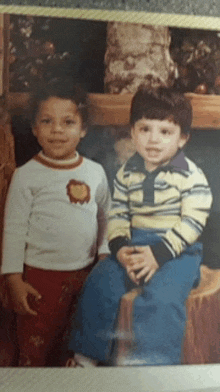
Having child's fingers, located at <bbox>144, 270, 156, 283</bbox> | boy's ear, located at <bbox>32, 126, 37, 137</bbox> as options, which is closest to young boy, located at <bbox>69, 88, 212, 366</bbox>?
child's fingers, located at <bbox>144, 270, 156, 283</bbox>

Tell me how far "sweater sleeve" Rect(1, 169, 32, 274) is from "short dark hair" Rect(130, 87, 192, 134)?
0.35 m

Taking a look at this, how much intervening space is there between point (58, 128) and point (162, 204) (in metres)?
0.35

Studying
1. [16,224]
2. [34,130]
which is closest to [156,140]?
[34,130]

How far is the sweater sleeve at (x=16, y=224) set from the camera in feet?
4.01

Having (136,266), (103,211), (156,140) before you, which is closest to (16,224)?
(103,211)

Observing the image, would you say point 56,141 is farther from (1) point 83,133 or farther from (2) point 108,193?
(2) point 108,193

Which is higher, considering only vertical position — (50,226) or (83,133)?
(83,133)

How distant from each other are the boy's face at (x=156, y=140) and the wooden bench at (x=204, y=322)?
1.09ft

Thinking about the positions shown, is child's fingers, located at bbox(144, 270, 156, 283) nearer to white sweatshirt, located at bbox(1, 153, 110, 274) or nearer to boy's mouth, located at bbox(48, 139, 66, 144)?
white sweatshirt, located at bbox(1, 153, 110, 274)

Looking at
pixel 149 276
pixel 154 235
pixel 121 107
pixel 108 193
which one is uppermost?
pixel 121 107

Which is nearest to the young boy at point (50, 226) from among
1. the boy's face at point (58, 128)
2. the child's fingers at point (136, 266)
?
the boy's face at point (58, 128)

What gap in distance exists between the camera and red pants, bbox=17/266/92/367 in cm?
122

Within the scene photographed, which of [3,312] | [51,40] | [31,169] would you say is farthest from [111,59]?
[3,312]

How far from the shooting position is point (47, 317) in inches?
48.3
